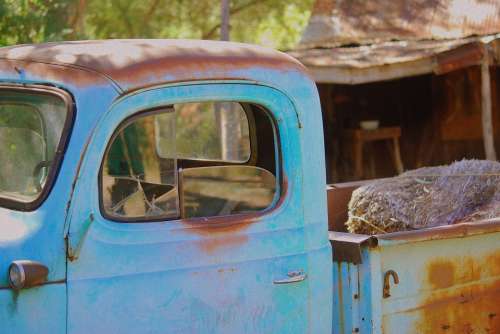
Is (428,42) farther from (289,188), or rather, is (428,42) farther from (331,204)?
(289,188)

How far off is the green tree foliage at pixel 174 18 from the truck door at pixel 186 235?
7.21 meters

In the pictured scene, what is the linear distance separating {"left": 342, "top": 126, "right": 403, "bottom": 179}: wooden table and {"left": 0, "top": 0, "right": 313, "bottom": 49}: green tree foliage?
3.65m

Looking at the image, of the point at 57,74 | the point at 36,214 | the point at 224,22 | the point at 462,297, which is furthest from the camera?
the point at 224,22

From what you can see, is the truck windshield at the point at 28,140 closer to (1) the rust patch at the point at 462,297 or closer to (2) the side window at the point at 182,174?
(2) the side window at the point at 182,174

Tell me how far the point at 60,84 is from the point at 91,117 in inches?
6.4

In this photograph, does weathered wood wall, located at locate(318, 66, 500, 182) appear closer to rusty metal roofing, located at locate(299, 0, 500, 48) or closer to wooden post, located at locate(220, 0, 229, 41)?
rusty metal roofing, located at locate(299, 0, 500, 48)

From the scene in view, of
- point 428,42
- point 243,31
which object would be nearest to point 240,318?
point 428,42

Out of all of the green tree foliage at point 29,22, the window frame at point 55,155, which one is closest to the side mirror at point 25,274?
the window frame at point 55,155

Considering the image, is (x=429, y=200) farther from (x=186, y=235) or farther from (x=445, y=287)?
(x=186, y=235)

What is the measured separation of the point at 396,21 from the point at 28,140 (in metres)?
8.46

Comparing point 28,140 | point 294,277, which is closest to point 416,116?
point 294,277

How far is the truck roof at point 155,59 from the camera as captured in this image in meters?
2.81

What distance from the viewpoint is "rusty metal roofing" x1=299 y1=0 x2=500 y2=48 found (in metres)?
10.3

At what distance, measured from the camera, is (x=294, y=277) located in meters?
3.08
